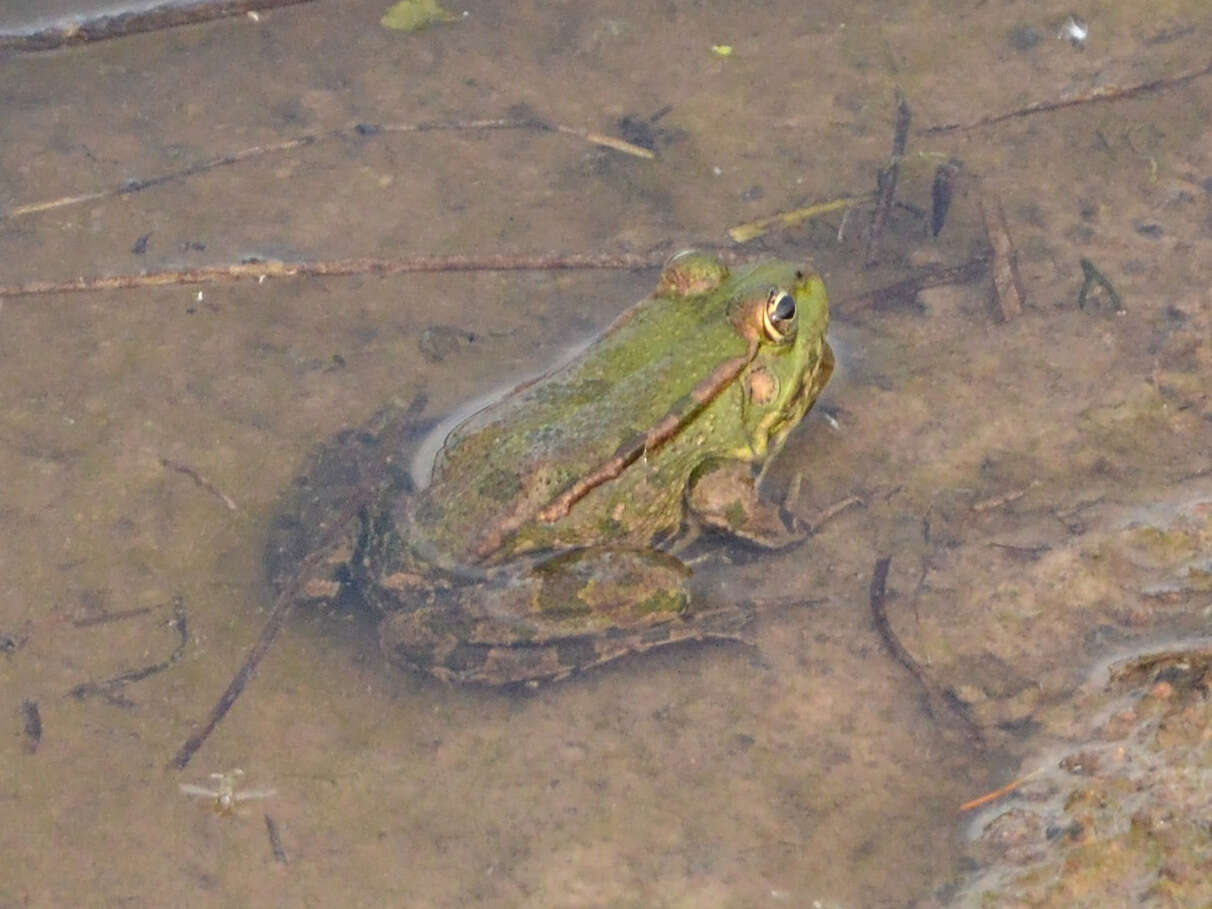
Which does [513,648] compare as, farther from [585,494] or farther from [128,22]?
[128,22]

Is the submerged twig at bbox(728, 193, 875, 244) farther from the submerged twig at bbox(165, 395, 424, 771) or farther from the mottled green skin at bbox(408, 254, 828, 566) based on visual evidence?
the submerged twig at bbox(165, 395, 424, 771)

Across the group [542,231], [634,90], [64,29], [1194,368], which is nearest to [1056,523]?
[1194,368]

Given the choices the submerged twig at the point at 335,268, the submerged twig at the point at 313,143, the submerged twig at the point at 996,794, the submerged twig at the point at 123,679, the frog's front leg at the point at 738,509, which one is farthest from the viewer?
the submerged twig at the point at 313,143

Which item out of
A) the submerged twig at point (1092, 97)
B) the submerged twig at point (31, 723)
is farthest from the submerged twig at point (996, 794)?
the submerged twig at point (1092, 97)

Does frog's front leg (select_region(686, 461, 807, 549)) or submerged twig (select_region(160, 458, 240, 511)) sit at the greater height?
frog's front leg (select_region(686, 461, 807, 549))

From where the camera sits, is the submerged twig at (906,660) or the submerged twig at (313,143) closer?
the submerged twig at (906,660)

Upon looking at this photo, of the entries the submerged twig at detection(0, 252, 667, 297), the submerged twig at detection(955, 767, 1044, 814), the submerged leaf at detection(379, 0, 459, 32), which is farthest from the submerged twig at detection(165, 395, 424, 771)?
the submerged leaf at detection(379, 0, 459, 32)

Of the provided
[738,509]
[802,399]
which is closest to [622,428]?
[738,509]

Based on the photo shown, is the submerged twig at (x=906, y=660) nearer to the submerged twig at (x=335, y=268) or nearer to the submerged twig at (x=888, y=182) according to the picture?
the submerged twig at (x=888, y=182)
